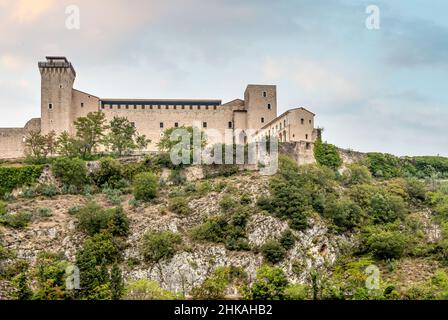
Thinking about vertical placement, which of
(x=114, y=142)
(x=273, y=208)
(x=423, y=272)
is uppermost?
(x=114, y=142)

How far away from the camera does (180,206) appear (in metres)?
59.2

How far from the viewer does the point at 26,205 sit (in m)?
60.1

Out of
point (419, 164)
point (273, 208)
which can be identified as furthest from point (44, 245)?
point (419, 164)

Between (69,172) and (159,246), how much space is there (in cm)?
1375

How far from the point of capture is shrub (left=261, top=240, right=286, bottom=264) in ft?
177

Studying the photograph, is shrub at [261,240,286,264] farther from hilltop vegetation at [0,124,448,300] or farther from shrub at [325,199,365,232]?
shrub at [325,199,365,232]

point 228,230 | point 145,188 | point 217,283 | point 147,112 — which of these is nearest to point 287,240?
point 228,230

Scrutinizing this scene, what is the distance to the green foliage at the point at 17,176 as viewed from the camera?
63906mm

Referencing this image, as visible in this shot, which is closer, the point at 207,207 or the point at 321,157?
the point at 207,207

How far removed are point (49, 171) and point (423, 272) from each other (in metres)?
29.6

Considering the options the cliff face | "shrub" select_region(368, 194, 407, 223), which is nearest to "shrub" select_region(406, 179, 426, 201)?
"shrub" select_region(368, 194, 407, 223)

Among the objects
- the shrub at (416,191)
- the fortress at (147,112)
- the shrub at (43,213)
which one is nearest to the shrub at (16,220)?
the shrub at (43,213)

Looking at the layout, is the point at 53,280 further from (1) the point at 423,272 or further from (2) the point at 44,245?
(1) the point at 423,272

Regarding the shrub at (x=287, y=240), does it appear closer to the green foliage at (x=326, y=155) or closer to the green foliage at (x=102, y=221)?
the green foliage at (x=102, y=221)
